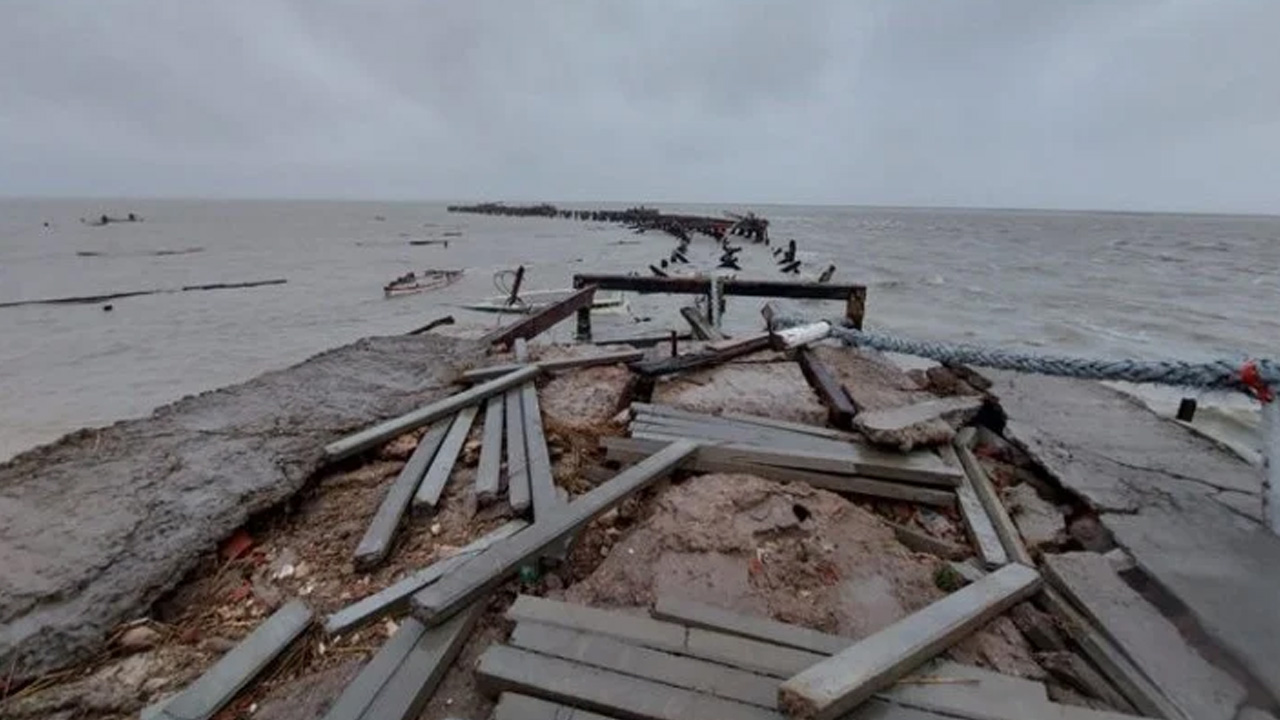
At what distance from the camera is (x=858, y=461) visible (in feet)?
13.6

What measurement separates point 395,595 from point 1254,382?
4.69m

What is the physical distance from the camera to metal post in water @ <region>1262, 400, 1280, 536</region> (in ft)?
10.7

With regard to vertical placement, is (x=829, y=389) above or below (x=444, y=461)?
above

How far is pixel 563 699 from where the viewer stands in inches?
93.2

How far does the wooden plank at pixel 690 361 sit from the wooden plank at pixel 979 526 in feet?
8.55

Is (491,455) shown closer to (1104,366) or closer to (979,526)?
(979,526)

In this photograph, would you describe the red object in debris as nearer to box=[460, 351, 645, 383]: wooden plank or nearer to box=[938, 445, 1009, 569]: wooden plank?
box=[460, 351, 645, 383]: wooden plank

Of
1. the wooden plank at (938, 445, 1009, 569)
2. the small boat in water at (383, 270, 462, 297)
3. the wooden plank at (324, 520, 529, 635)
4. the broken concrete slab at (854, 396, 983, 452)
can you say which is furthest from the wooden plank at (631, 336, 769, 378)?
the small boat in water at (383, 270, 462, 297)

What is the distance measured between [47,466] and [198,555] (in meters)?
1.82

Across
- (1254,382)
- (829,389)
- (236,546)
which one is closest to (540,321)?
(829,389)

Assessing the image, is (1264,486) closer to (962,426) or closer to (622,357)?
(962,426)

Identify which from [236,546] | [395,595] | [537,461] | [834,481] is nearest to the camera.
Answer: [395,595]

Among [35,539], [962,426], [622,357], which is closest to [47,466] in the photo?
[35,539]

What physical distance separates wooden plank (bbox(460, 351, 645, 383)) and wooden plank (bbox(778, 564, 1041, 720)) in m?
4.19
